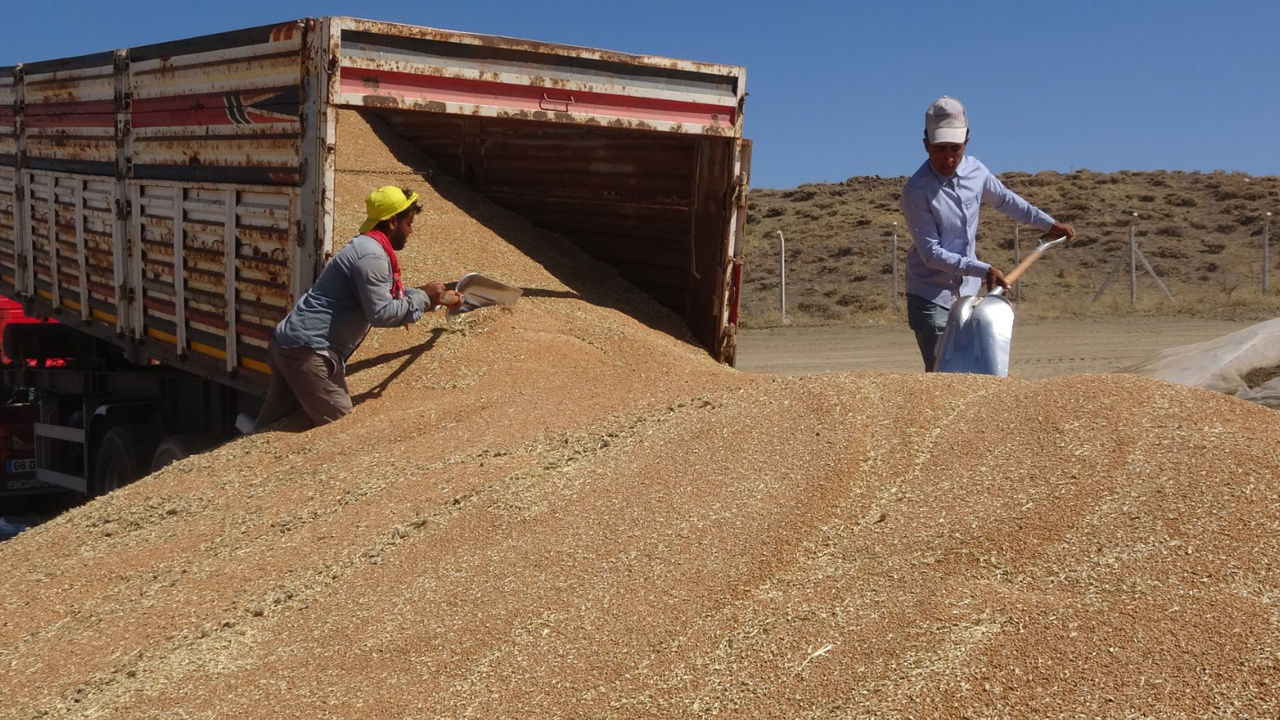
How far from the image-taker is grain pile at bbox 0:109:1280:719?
10.3 ft

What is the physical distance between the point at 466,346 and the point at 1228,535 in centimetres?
417

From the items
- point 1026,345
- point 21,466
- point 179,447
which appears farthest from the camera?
point 1026,345

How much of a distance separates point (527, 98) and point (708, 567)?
370 cm

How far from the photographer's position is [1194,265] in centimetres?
2970

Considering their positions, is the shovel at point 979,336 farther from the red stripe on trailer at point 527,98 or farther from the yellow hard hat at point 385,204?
the yellow hard hat at point 385,204

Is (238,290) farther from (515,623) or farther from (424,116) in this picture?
(515,623)

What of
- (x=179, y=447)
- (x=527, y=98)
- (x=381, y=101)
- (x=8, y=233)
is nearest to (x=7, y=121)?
(x=8, y=233)

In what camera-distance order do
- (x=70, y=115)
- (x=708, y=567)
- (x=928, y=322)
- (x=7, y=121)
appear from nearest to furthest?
(x=708, y=567)
(x=928, y=322)
(x=70, y=115)
(x=7, y=121)

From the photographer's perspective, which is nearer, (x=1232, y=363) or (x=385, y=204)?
A: (x=385, y=204)

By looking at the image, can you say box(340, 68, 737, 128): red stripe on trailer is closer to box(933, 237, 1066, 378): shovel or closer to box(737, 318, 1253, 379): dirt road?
box(933, 237, 1066, 378): shovel

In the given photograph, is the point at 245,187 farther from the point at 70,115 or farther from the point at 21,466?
the point at 21,466

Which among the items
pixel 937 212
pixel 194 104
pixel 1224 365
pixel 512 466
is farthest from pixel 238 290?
pixel 1224 365

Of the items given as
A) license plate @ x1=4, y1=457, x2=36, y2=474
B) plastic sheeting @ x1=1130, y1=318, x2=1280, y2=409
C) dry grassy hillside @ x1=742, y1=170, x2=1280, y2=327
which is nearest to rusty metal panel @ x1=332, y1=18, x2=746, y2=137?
plastic sheeting @ x1=1130, y1=318, x2=1280, y2=409

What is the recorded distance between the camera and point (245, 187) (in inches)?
271
